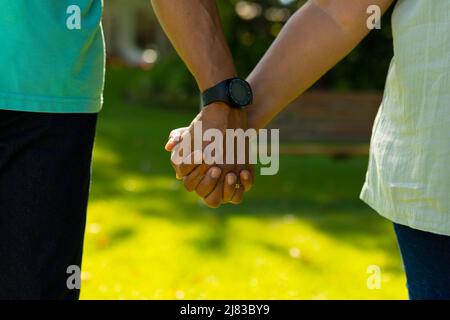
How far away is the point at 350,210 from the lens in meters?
7.84

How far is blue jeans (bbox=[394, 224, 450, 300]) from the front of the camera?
180cm

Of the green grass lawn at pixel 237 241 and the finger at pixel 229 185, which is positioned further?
the green grass lawn at pixel 237 241

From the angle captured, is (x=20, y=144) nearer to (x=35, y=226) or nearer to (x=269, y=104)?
(x=35, y=226)

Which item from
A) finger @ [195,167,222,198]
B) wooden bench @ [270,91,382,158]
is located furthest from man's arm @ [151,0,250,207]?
wooden bench @ [270,91,382,158]

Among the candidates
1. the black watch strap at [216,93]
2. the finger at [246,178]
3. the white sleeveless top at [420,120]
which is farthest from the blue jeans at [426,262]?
the black watch strap at [216,93]

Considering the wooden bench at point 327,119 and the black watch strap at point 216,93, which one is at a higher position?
the wooden bench at point 327,119

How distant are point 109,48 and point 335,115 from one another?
22.7 meters

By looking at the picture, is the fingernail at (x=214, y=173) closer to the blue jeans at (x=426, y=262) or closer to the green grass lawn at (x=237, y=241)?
the blue jeans at (x=426, y=262)

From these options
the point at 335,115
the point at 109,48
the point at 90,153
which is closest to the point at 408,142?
the point at 90,153

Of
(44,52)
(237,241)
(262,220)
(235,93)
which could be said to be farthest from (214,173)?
(262,220)

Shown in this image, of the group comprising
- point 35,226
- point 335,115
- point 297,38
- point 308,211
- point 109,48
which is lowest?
point 35,226

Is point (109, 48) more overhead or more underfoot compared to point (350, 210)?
more overhead

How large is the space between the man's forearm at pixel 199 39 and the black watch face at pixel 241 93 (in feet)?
0.29

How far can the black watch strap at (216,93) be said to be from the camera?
2.17 metres
